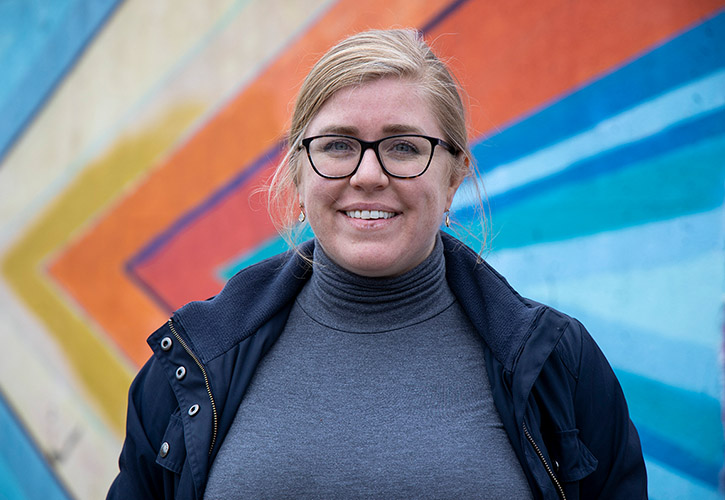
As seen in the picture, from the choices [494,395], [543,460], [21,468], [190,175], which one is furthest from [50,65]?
[543,460]

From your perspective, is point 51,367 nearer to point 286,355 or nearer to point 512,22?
point 286,355

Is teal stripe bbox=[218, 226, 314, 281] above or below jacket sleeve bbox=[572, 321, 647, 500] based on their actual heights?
above

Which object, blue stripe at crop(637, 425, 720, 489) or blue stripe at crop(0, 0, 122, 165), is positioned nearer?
blue stripe at crop(637, 425, 720, 489)

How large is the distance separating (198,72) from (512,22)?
1.40 m

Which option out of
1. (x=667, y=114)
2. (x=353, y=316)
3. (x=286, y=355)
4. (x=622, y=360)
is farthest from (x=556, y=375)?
(x=667, y=114)

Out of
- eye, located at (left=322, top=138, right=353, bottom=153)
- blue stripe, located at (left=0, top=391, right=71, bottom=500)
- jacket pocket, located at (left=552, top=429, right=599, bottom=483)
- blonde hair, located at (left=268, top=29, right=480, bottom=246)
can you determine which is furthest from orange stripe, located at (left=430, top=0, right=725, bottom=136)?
blue stripe, located at (left=0, top=391, right=71, bottom=500)

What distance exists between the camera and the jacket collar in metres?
1.38

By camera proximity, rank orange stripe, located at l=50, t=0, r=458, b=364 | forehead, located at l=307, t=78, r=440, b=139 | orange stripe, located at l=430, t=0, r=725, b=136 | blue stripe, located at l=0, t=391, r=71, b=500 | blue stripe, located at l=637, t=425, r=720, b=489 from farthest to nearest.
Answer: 1. blue stripe, located at l=0, t=391, r=71, b=500
2. orange stripe, located at l=50, t=0, r=458, b=364
3. orange stripe, located at l=430, t=0, r=725, b=136
4. blue stripe, located at l=637, t=425, r=720, b=489
5. forehead, located at l=307, t=78, r=440, b=139

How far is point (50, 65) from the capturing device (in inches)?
124

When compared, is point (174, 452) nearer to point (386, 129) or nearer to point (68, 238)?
point (386, 129)

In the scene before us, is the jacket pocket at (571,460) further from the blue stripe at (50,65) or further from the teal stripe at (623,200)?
the blue stripe at (50,65)

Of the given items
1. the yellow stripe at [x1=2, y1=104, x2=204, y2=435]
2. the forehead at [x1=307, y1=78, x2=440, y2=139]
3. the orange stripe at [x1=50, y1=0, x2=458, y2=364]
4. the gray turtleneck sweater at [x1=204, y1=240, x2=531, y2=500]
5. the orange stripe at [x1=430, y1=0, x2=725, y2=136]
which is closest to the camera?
the gray turtleneck sweater at [x1=204, y1=240, x2=531, y2=500]

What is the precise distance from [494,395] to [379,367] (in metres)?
0.25

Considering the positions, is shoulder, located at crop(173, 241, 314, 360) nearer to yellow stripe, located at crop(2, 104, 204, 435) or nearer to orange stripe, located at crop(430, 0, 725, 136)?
orange stripe, located at crop(430, 0, 725, 136)
